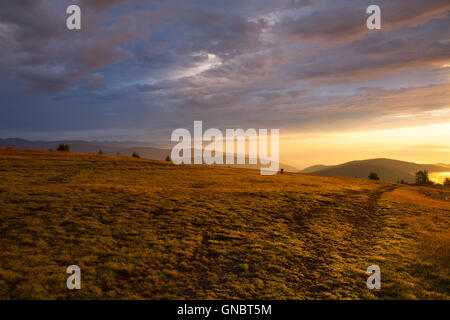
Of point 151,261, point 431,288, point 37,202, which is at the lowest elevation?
point 431,288

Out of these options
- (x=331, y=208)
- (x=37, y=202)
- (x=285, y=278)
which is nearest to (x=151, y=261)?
(x=285, y=278)

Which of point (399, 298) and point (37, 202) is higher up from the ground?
point (37, 202)

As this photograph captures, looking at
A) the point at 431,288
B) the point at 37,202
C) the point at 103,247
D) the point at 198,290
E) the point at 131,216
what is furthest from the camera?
the point at 37,202

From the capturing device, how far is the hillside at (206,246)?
13.7 m

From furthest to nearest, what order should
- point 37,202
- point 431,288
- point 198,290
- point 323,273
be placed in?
point 37,202, point 323,273, point 431,288, point 198,290

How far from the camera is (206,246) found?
19.2 meters

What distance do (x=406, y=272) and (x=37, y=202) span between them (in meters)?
33.8

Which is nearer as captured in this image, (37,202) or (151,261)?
(151,261)

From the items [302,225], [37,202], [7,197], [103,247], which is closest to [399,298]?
[302,225]

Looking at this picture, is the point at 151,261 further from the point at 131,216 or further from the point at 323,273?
the point at 323,273

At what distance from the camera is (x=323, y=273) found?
16031 millimetres

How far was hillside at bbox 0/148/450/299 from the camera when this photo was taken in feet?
44.8

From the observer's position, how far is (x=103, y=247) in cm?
1761

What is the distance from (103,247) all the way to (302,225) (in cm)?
1909
